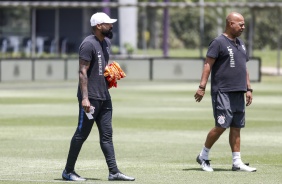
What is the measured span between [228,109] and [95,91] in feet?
6.32

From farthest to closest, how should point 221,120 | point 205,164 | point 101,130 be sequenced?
1. point 205,164
2. point 221,120
3. point 101,130

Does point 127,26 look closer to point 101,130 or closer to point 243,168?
point 243,168

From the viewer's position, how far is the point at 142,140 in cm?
1752

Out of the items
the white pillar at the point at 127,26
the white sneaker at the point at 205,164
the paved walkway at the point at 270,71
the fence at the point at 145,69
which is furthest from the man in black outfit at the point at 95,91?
the white pillar at the point at 127,26

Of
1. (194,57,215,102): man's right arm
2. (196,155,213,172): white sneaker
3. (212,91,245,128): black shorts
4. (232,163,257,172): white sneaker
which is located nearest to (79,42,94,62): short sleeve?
(194,57,215,102): man's right arm

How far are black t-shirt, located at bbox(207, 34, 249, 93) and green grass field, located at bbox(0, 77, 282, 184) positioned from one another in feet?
3.61

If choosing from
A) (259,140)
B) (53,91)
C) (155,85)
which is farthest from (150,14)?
(259,140)

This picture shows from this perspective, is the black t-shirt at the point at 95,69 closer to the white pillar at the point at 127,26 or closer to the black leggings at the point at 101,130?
the black leggings at the point at 101,130

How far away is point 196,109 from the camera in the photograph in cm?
2572

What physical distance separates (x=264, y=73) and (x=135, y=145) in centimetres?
3123

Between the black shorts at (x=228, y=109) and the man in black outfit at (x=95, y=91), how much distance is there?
5.26 ft

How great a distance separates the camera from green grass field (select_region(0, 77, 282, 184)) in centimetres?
1264

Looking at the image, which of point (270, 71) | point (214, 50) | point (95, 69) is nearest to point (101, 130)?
point (95, 69)

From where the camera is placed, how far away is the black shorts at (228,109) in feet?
42.0
